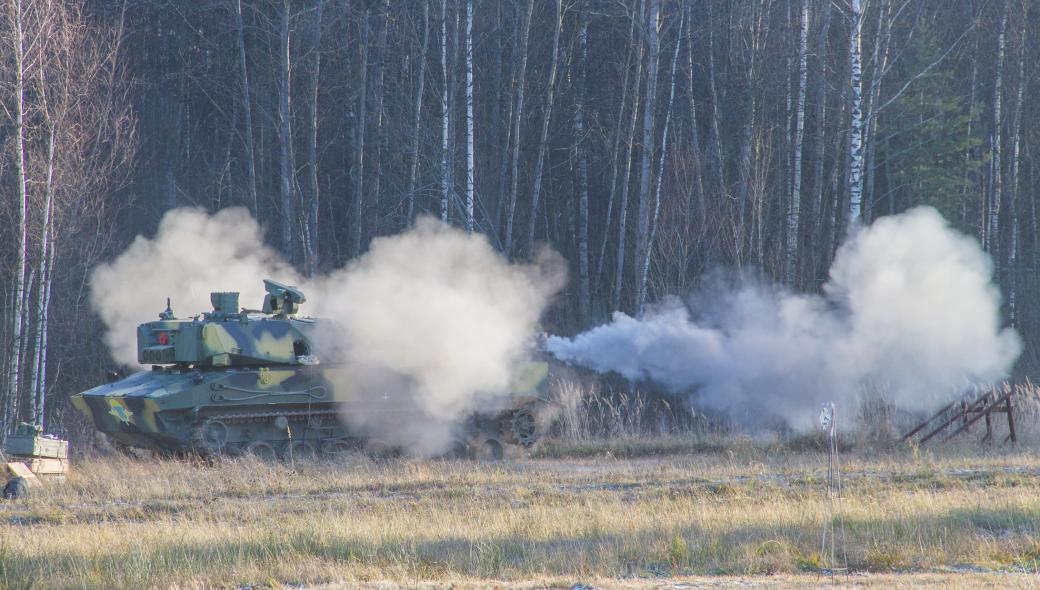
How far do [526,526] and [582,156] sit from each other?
22846mm

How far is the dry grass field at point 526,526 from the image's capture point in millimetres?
9219

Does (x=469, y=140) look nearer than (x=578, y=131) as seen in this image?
Yes

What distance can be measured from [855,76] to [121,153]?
19.2 meters

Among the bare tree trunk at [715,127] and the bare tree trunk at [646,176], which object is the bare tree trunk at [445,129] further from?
the bare tree trunk at [715,127]

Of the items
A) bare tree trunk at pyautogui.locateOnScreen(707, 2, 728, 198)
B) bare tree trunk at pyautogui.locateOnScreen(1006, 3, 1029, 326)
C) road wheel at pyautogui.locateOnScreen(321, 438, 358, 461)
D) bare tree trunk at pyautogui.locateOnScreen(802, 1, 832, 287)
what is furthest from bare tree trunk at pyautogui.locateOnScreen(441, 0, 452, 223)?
bare tree trunk at pyautogui.locateOnScreen(1006, 3, 1029, 326)

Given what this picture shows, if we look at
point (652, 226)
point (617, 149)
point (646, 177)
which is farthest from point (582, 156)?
point (646, 177)

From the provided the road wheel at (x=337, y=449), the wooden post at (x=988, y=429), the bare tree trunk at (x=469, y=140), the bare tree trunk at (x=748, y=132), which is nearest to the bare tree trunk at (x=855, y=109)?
the bare tree trunk at (x=748, y=132)

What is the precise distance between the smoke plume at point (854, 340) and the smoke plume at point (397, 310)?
1526 millimetres

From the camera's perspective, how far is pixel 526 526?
36.2 feet

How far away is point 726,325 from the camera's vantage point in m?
21.1

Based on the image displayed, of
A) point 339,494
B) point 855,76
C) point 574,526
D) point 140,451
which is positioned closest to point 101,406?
point 140,451

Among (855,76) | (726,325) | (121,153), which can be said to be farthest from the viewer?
(121,153)

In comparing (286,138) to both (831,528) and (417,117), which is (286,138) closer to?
(417,117)

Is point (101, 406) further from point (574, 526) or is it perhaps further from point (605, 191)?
point (605, 191)
